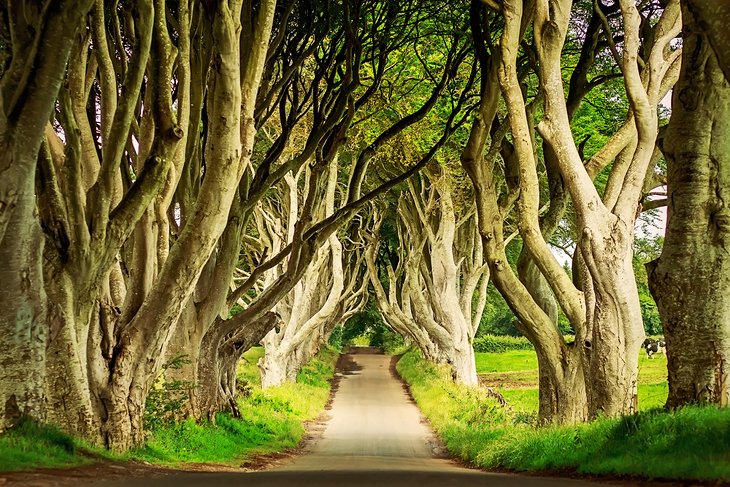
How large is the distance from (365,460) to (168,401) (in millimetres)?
3561

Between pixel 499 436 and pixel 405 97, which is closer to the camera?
pixel 499 436

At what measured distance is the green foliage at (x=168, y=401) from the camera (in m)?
12.1

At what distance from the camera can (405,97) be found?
20484 mm

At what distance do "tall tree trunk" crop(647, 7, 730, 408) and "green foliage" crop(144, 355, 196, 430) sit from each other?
7.38 metres

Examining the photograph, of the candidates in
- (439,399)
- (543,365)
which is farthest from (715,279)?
(439,399)

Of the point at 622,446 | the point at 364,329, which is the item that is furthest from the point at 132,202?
the point at 364,329

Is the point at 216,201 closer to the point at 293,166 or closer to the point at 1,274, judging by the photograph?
the point at 1,274

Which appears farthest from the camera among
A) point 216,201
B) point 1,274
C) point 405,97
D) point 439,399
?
point 439,399

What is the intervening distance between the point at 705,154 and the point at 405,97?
1315 cm

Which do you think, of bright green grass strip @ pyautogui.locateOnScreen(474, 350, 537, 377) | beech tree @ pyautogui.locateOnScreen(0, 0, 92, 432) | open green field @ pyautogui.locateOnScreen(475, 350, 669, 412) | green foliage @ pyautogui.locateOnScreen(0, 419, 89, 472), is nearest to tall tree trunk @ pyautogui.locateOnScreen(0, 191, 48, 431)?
beech tree @ pyautogui.locateOnScreen(0, 0, 92, 432)

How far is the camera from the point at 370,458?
1520 cm

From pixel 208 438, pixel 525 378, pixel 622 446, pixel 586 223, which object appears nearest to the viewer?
pixel 622 446

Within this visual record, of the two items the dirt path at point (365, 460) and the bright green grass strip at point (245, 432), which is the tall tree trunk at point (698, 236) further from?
the bright green grass strip at point (245, 432)

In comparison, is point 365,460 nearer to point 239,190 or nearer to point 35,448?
point 239,190
